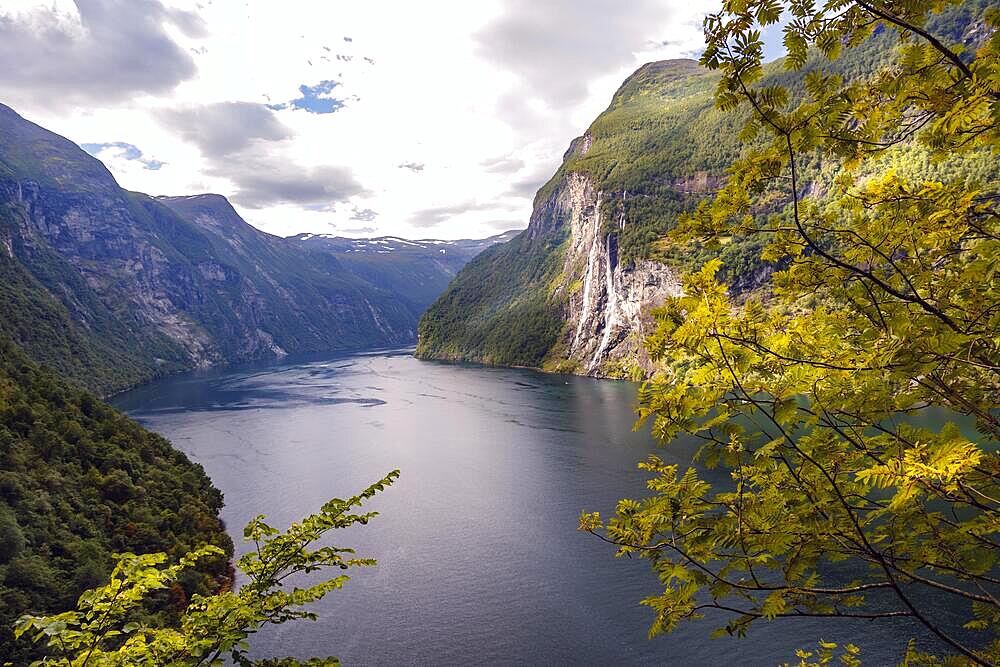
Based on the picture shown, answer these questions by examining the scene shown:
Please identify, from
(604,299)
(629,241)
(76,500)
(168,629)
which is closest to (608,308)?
(604,299)

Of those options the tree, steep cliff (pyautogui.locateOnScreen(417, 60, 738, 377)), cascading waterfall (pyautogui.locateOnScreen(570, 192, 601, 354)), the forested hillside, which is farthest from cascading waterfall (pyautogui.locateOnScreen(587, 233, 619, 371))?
the tree

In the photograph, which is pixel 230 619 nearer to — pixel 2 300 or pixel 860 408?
pixel 860 408

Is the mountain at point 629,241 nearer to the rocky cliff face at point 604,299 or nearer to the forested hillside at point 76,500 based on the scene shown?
the rocky cliff face at point 604,299

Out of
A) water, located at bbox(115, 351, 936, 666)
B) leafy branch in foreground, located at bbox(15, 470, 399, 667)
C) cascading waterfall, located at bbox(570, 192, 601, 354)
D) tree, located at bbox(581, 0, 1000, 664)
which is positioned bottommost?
water, located at bbox(115, 351, 936, 666)

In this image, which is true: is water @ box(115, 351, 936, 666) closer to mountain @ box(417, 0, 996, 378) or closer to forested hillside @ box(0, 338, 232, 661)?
forested hillside @ box(0, 338, 232, 661)

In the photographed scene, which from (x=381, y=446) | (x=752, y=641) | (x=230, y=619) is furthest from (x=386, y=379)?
(x=230, y=619)

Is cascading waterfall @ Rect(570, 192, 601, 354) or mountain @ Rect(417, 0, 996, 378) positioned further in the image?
cascading waterfall @ Rect(570, 192, 601, 354)

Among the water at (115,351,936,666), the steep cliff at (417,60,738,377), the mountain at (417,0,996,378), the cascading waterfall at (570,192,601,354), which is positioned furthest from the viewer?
the cascading waterfall at (570,192,601,354)

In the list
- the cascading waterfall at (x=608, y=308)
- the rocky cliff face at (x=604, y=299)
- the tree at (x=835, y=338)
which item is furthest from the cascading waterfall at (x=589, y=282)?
the tree at (x=835, y=338)
